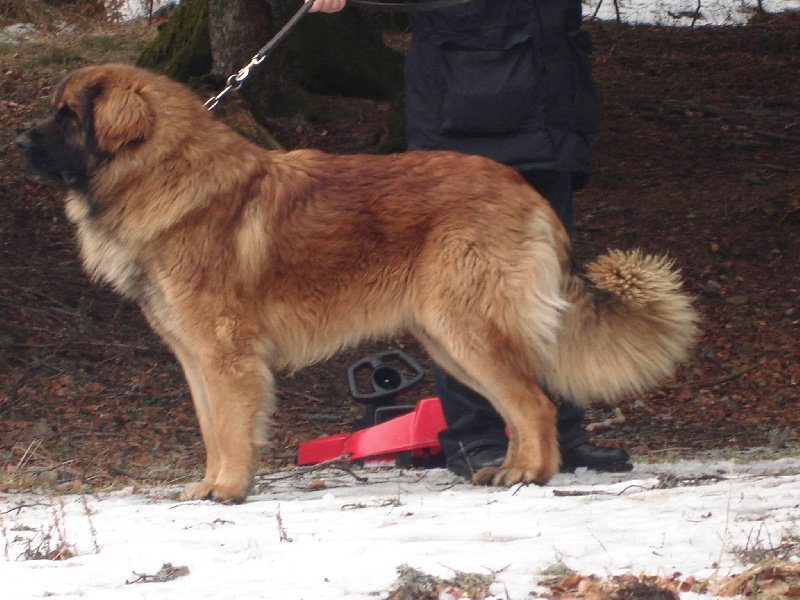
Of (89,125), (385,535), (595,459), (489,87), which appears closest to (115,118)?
(89,125)

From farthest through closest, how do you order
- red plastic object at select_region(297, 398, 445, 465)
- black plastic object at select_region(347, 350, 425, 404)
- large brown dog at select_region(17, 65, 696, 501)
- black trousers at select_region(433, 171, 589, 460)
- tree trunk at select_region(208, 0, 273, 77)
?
tree trunk at select_region(208, 0, 273, 77)
black plastic object at select_region(347, 350, 425, 404)
red plastic object at select_region(297, 398, 445, 465)
black trousers at select_region(433, 171, 589, 460)
large brown dog at select_region(17, 65, 696, 501)

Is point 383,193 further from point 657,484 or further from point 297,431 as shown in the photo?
point 297,431

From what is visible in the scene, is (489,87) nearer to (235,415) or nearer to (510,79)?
(510,79)

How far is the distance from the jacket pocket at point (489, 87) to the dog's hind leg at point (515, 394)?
2.69 feet

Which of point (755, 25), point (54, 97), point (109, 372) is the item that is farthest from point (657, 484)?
point (755, 25)

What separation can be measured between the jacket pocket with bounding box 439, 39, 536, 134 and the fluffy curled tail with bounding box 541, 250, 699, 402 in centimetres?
67

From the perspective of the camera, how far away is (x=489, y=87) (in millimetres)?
3863

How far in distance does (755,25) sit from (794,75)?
2.71 metres

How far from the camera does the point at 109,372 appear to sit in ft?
20.7

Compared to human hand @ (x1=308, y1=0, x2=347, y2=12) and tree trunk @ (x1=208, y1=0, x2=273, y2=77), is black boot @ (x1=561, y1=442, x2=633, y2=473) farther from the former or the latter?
tree trunk @ (x1=208, y1=0, x2=273, y2=77)

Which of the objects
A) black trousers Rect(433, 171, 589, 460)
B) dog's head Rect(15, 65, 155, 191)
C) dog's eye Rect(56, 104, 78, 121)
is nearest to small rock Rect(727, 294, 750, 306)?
black trousers Rect(433, 171, 589, 460)

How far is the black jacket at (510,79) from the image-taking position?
387 cm

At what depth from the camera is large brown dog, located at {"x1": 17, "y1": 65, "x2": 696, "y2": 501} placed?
3.71m

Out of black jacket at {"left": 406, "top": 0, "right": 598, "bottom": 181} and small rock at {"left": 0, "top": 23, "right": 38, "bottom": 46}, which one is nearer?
black jacket at {"left": 406, "top": 0, "right": 598, "bottom": 181}
